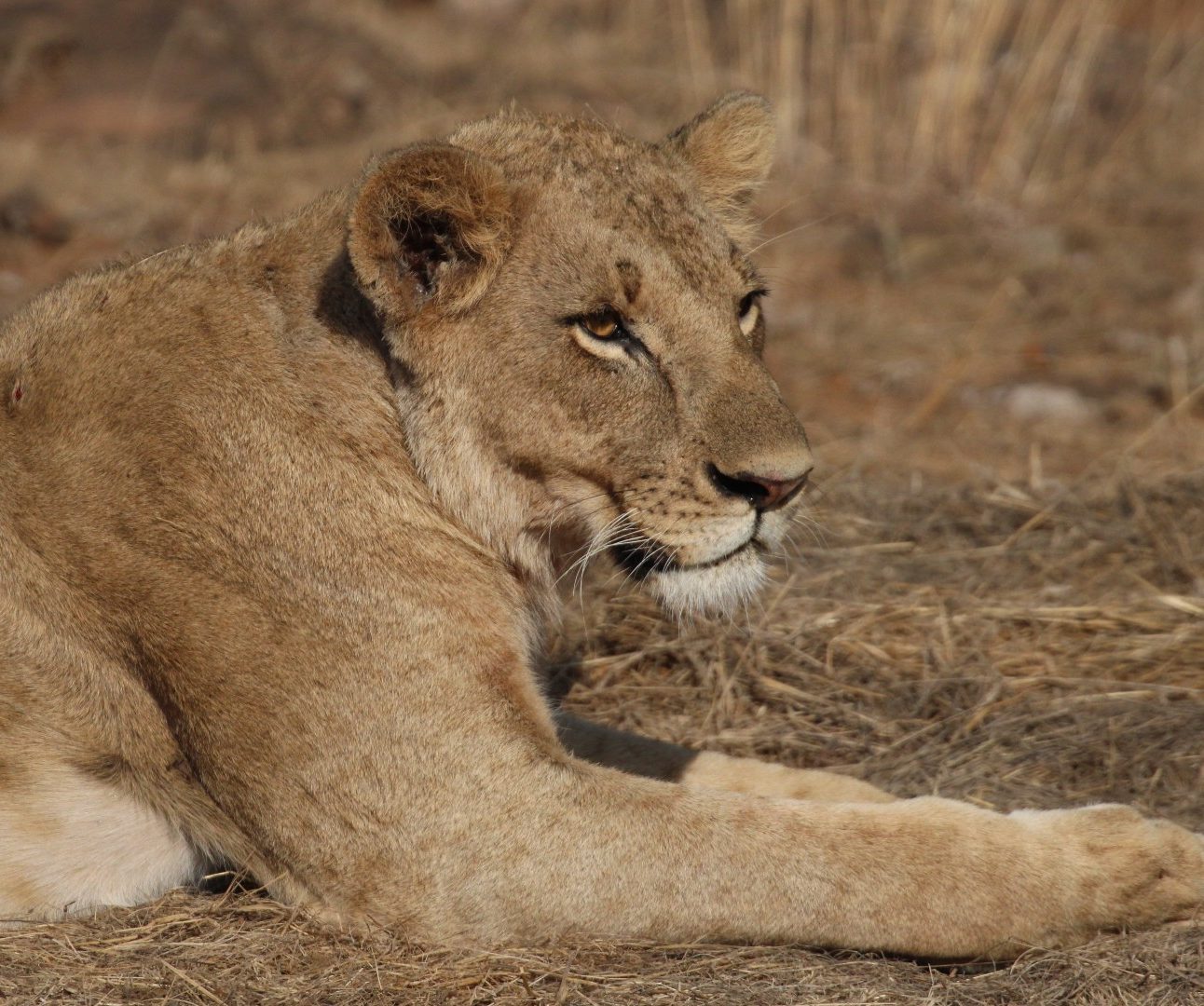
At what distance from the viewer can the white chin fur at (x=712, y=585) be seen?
393cm

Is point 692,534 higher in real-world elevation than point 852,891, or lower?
higher

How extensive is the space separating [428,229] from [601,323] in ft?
1.64

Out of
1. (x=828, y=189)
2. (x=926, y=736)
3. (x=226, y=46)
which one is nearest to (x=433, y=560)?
(x=926, y=736)

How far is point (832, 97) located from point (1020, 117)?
1519 millimetres

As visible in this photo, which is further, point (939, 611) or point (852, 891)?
point (939, 611)

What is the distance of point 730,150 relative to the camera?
4672mm

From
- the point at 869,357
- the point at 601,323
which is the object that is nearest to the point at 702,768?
the point at 601,323

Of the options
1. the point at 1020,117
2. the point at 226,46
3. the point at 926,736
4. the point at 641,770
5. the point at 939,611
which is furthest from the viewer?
the point at 226,46

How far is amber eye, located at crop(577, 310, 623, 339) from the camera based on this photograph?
3.95 m

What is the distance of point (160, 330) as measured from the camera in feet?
13.1

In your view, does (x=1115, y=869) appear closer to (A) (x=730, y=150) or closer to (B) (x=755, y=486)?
(B) (x=755, y=486)

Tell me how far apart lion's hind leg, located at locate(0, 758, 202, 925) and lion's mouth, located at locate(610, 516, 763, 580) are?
137cm

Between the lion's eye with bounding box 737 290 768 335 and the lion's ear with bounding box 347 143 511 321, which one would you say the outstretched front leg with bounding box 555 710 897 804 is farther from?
the lion's ear with bounding box 347 143 511 321

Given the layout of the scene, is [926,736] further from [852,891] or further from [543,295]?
[543,295]
